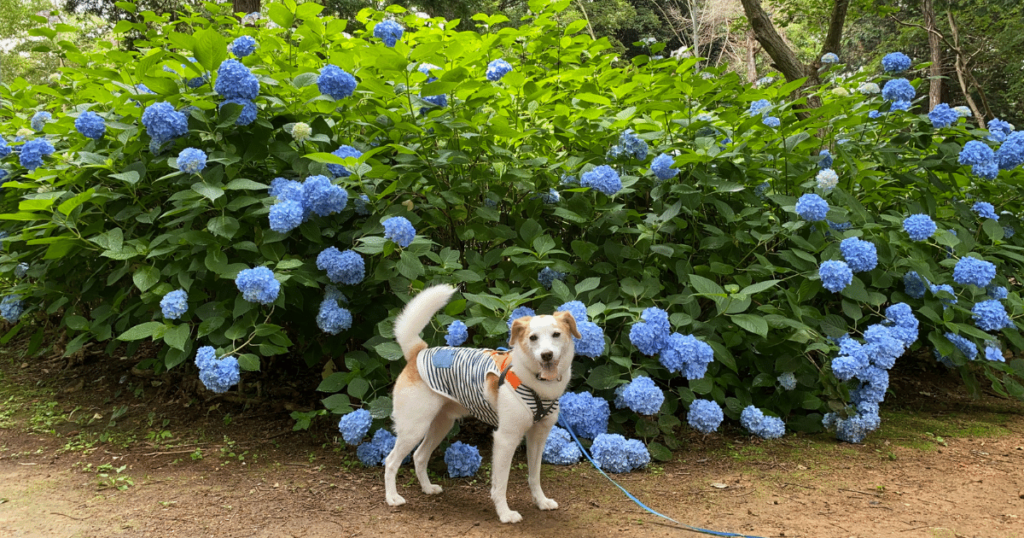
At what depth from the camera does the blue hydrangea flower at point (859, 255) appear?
336cm

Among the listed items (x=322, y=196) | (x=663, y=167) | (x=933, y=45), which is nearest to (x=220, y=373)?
(x=322, y=196)

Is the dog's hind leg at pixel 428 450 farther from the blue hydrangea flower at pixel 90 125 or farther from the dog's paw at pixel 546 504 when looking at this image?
the blue hydrangea flower at pixel 90 125

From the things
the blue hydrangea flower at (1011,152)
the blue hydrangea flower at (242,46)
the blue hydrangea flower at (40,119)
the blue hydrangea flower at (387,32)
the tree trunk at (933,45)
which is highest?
the tree trunk at (933,45)

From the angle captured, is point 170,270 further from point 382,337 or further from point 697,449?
point 697,449

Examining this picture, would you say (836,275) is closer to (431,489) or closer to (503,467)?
(503,467)

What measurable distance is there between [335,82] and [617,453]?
2149mm

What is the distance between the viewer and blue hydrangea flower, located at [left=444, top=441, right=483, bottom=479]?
294 cm

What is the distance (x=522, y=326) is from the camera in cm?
232

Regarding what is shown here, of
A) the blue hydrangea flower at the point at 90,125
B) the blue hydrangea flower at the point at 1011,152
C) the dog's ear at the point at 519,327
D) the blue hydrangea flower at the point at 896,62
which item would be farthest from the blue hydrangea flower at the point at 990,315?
the blue hydrangea flower at the point at 90,125

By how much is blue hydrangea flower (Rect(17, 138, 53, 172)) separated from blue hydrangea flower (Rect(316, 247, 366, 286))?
1.71 meters

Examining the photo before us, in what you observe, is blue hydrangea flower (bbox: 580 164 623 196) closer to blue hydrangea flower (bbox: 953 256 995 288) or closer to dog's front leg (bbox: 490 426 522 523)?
dog's front leg (bbox: 490 426 522 523)

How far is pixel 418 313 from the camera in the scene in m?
2.53

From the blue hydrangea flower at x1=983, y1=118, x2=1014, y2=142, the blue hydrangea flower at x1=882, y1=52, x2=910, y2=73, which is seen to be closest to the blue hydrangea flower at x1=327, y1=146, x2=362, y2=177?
the blue hydrangea flower at x1=882, y1=52, x2=910, y2=73

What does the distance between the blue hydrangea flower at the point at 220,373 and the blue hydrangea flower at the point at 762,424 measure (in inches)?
98.0
